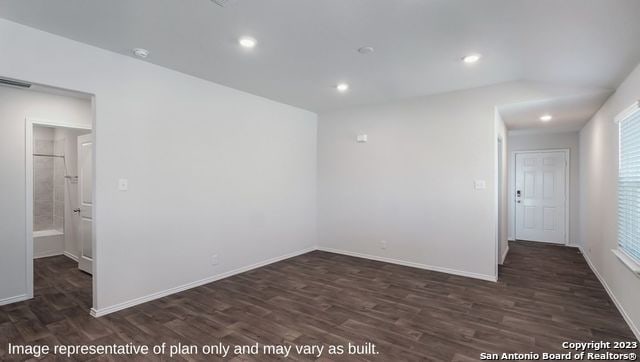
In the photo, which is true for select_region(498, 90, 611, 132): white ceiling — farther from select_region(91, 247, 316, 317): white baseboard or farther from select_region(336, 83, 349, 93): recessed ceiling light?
select_region(91, 247, 316, 317): white baseboard

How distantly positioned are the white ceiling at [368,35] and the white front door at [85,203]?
82.8 inches

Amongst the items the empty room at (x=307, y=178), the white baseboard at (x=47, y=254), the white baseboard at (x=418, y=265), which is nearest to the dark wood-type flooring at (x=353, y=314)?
the empty room at (x=307, y=178)

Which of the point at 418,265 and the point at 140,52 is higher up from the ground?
the point at 140,52

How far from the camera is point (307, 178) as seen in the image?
5.85 meters

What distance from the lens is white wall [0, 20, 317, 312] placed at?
304cm

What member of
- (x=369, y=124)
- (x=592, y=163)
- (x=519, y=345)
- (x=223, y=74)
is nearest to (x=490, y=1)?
(x=519, y=345)

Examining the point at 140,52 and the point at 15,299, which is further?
the point at 15,299

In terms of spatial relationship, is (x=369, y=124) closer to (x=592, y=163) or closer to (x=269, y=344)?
(x=592, y=163)

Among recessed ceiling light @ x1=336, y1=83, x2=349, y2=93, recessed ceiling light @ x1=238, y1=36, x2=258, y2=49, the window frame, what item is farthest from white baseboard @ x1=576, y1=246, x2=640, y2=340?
recessed ceiling light @ x1=238, y1=36, x2=258, y2=49

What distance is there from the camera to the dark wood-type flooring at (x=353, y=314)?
2648 mm

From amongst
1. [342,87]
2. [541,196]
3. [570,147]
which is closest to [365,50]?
[342,87]

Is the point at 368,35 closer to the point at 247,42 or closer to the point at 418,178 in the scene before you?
the point at 247,42

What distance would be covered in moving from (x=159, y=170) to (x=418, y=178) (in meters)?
3.47

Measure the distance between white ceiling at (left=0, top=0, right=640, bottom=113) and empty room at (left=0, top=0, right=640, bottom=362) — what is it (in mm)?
27
